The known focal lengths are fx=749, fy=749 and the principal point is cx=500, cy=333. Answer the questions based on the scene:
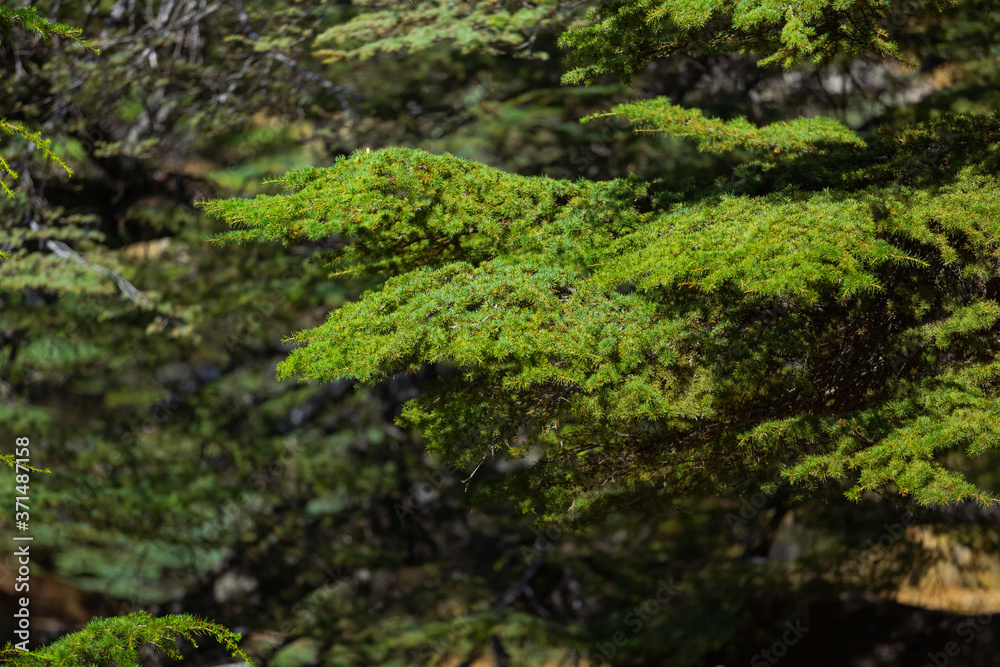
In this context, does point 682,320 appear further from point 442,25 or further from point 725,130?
point 442,25

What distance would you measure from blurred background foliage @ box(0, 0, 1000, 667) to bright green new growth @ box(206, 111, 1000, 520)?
3588 millimetres

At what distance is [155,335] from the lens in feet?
27.4

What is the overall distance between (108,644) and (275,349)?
593 centimetres

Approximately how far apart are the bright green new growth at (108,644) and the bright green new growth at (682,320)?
3.76ft

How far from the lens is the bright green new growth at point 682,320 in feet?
11.0

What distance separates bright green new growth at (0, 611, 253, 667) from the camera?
2.71 meters

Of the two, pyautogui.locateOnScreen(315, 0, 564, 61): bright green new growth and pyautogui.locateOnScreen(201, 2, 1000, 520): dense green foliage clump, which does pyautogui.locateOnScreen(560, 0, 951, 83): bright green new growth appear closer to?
pyautogui.locateOnScreen(201, 2, 1000, 520): dense green foliage clump

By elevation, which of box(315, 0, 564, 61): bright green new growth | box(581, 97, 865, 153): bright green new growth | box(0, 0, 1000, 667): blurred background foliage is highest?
box(315, 0, 564, 61): bright green new growth

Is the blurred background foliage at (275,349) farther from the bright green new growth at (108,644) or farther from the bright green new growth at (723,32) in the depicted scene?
the bright green new growth at (108,644)

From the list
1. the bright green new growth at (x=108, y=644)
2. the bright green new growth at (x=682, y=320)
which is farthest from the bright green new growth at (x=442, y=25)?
the bright green new growth at (x=108, y=644)

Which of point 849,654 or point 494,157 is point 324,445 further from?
point 849,654

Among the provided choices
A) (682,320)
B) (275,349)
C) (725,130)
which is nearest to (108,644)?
(682,320)

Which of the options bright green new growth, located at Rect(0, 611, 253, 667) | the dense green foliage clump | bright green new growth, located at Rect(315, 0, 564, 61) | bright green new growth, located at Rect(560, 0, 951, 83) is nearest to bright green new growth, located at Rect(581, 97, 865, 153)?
the dense green foliage clump

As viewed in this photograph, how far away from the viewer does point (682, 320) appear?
3.56m
